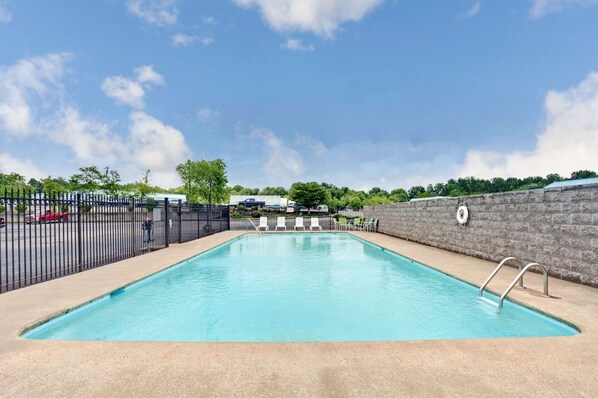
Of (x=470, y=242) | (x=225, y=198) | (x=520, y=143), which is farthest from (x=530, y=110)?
(x=225, y=198)

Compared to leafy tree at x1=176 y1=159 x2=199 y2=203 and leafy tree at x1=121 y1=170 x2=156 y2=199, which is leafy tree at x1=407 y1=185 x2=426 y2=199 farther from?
leafy tree at x1=121 y1=170 x2=156 y2=199

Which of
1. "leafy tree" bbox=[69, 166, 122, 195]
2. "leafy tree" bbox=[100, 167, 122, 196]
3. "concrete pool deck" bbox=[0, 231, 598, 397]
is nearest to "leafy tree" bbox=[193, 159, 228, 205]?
"leafy tree" bbox=[100, 167, 122, 196]

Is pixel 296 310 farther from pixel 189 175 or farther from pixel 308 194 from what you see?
pixel 308 194

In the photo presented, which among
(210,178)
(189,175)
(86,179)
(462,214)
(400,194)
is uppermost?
(189,175)

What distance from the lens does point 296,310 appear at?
5199mm

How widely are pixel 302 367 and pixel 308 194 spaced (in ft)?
186

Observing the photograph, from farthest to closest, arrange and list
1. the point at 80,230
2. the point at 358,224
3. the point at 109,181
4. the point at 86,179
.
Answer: the point at 109,181
the point at 86,179
the point at 358,224
the point at 80,230

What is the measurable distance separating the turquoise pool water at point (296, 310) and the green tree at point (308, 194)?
5064cm

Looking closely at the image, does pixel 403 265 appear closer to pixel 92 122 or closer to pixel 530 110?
pixel 530 110

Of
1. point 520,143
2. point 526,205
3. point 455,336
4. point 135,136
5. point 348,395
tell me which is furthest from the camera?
point 135,136

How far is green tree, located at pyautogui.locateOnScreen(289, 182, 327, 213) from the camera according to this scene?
5916cm

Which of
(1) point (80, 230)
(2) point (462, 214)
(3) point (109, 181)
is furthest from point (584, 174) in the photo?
(1) point (80, 230)

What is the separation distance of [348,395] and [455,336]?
2.57 m

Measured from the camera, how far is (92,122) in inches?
925
